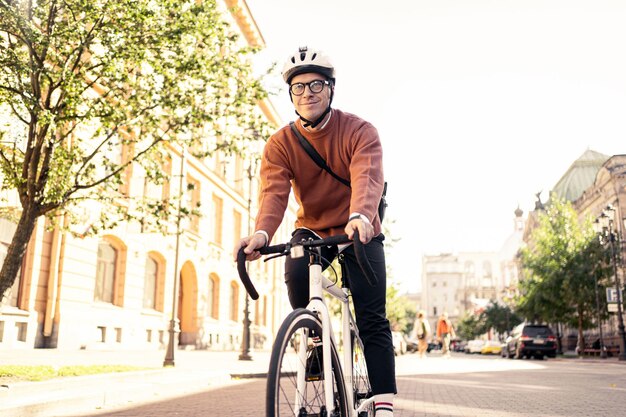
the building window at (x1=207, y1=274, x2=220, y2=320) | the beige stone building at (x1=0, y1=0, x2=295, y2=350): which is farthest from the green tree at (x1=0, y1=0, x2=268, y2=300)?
the building window at (x1=207, y1=274, x2=220, y2=320)

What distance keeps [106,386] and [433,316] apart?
137192mm

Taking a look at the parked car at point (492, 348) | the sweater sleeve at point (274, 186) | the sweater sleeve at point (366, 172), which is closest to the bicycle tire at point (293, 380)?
the sweater sleeve at point (366, 172)

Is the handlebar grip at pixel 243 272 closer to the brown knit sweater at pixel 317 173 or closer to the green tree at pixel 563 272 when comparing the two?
the brown knit sweater at pixel 317 173

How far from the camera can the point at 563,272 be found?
34938mm

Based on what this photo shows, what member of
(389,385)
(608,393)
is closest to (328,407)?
(389,385)

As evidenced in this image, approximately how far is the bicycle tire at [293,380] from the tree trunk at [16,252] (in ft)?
23.5

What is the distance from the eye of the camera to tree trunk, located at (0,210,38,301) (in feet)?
28.9

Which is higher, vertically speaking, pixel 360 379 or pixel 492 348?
pixel 360 379

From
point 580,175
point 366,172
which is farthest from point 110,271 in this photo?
point 580,175

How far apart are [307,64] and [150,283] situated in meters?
22.8

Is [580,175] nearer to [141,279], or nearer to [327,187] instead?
[141,279]

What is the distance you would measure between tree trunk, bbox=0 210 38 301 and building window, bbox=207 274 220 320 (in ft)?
74.9

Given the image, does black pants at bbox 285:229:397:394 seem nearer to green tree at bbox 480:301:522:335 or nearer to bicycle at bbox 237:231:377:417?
bicycle at bbox 237:231:377:417

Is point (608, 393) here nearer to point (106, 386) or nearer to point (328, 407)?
point (106, 386)
